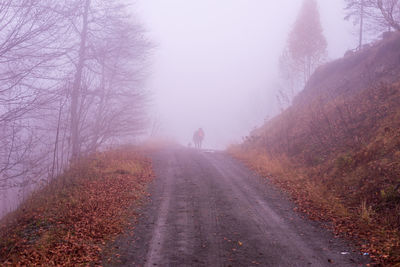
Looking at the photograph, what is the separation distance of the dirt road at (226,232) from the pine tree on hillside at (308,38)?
28251mm

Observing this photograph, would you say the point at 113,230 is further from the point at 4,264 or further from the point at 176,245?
the point at 4,264

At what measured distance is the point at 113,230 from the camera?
20.1ft

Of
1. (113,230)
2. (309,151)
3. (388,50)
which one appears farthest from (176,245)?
(388,50)

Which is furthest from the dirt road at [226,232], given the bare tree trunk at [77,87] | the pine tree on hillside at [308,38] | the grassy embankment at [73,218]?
the pine tree on hillside at [308,38]

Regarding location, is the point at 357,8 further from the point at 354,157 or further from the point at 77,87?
the point at 77,87

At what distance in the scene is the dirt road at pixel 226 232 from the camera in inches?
195

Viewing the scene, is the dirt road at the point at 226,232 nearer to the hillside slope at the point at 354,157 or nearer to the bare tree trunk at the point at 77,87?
the hillside slope at the point at 354,157

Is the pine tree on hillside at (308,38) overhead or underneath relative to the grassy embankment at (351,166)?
overhead

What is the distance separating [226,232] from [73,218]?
3.38m

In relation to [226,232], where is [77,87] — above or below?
above

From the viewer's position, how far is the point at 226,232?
614cm

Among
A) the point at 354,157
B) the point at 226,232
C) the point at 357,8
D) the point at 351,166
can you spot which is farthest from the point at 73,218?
the point at 357,8

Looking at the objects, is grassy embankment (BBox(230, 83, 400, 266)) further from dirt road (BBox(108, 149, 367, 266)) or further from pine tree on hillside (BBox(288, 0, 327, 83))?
pine tree on hillside (BBox(288, 0, 327, 83))

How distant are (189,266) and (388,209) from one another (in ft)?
15.2
